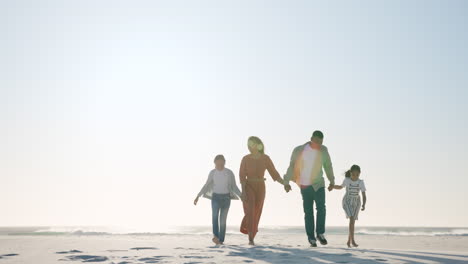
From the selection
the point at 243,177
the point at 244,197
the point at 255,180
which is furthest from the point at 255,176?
the point at 244,197

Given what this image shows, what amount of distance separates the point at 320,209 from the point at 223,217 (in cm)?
265

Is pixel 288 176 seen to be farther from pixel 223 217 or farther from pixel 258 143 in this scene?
pixel 223 217

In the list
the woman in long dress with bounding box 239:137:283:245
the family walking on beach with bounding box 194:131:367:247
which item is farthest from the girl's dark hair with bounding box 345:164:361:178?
→ the woman in long dress with bounding box 239:137:283:245

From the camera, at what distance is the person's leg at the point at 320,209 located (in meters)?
13.1

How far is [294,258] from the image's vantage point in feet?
29.7

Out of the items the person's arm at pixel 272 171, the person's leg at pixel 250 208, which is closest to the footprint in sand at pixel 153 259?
the person's leg at pixel 250 208

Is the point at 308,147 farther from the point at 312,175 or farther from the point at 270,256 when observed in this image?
the point at 270,256

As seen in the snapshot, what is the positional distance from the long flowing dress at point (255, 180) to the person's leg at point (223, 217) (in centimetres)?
54

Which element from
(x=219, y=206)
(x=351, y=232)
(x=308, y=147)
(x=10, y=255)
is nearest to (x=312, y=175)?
(x=308, y=147)

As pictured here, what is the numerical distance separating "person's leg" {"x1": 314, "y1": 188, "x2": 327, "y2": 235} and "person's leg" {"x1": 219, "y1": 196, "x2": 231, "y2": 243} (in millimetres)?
2479

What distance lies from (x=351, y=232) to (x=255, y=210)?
8.13 ft

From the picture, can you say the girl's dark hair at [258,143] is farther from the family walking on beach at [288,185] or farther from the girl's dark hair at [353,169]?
the girl's dark hair at [353,169]

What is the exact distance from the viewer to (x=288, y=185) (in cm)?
1364

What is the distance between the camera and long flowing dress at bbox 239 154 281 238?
14.1 m
